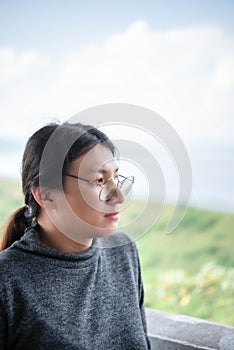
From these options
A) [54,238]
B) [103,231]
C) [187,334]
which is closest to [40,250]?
[54,238]

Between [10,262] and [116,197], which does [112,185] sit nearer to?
[116,197]

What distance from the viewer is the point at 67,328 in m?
1.07

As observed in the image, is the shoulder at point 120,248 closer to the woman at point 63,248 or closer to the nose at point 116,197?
the woman at point 63,248

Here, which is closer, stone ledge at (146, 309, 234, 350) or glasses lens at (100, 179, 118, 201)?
glasses lens at (100, 179, 118, 201)

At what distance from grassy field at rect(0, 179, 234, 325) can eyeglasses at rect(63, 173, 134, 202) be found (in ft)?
2.30

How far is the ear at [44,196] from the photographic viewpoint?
42.9 inches

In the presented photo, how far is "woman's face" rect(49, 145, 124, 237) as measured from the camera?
3.49ft

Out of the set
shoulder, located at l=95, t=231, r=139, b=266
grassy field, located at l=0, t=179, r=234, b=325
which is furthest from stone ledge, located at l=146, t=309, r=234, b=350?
grassy field, located at l=0, t=179, r=234, b=325

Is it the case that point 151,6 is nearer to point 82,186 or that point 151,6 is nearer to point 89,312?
point 82,186

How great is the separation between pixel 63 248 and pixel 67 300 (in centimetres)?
13

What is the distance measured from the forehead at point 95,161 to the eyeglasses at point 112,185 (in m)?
0.03

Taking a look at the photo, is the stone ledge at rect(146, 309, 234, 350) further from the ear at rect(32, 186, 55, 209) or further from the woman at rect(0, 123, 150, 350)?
the ear at rect(32, 186, 55, 209)

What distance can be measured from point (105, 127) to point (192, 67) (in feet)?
2.82

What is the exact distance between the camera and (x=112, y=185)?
1.08 meters
